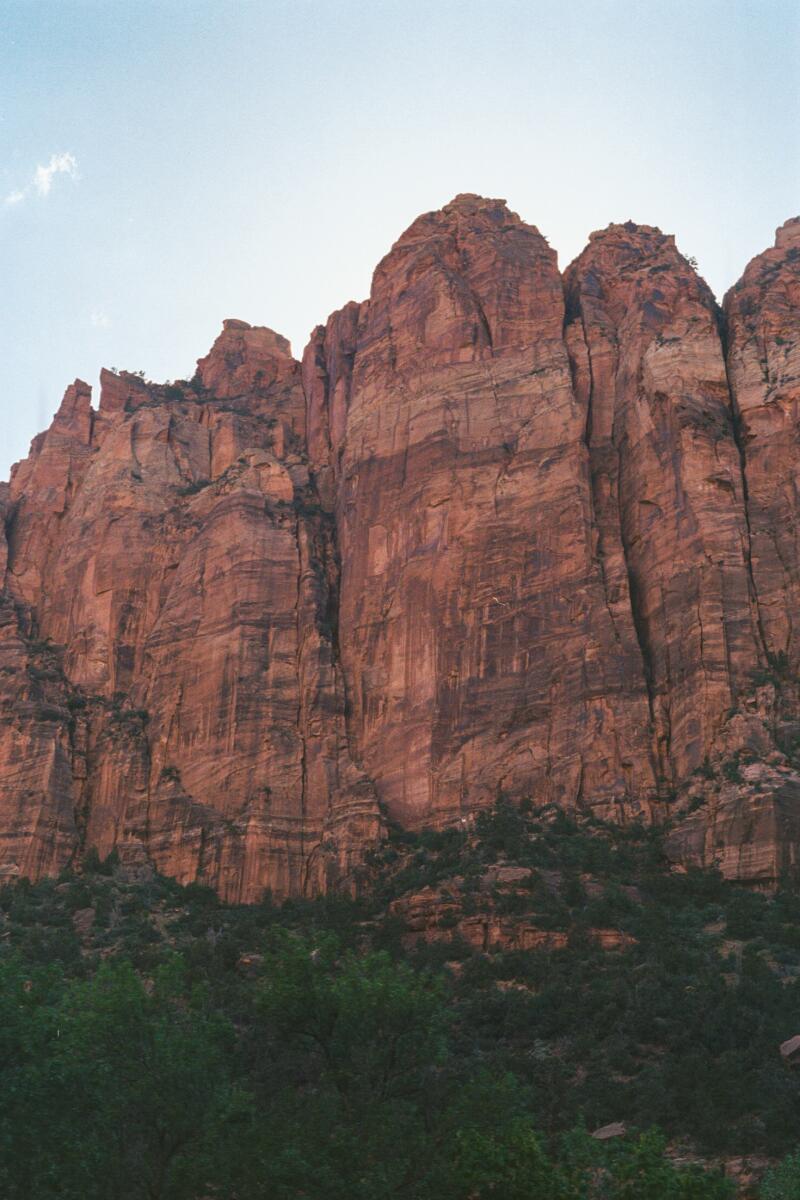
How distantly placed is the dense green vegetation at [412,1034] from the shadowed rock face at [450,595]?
385 centimetres

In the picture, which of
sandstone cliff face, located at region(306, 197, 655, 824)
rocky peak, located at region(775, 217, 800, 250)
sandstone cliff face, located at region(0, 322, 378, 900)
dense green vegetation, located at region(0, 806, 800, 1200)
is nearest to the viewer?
dense green vegetation, located at region(0, 806, 800, 1200)

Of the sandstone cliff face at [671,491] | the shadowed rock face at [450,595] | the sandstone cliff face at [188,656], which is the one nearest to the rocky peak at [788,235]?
the shadowed rock face at [450,595]

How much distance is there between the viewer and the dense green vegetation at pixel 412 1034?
31.9 m

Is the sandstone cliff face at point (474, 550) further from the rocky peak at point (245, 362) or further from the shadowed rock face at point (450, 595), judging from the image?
the rocky peak at point (245, 362)

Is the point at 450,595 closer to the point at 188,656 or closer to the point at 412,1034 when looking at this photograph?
the point at 188,656

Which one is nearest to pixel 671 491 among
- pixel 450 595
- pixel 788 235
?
pixel 450 595

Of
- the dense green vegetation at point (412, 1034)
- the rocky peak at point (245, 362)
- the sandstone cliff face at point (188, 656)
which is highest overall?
the rocky peak at point (245, 362)

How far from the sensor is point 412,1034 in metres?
37.2

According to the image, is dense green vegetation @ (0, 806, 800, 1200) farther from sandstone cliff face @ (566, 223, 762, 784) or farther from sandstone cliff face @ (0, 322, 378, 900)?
sandstone cliff face @ (566, 223, 762, 784)

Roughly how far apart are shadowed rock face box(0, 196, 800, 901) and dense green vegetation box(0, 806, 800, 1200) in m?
3.85

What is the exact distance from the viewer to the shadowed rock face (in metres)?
69.5

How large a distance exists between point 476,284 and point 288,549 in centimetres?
1890

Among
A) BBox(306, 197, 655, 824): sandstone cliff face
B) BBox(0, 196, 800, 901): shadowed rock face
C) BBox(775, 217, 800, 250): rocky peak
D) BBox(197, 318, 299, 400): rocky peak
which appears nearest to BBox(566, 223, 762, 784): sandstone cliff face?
BBox(0, 196, 800, 901): shadowed rock face

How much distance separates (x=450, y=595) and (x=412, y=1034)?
39231 millimetres
